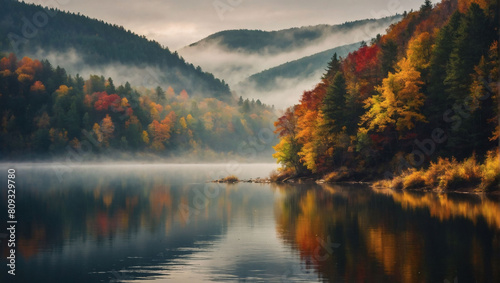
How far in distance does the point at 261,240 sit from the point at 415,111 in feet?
163

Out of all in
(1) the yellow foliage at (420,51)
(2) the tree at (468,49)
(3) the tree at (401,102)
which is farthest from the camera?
(1) the yellow foliage at (420,51)

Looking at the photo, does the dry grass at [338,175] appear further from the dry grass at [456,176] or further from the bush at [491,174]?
the bush at [491,174]

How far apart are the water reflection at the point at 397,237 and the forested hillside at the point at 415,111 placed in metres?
14.7

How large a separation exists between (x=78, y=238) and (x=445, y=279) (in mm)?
19975

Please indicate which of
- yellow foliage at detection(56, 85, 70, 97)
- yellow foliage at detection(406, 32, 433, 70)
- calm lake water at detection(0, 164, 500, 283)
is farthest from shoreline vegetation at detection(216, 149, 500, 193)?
yellow foliage at detection(56, 85, 70, 97)

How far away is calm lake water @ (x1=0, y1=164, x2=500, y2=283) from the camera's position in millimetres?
24656

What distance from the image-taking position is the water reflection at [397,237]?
961 inches

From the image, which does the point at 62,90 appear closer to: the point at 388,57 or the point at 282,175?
the point at 282,175

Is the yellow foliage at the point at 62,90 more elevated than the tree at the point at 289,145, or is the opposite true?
the yellow foliage at the point at 62,90

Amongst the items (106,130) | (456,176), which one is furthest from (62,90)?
(456,176)

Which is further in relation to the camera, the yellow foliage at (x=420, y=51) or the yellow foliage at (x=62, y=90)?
the yellow foliage at (x=62, y=90)

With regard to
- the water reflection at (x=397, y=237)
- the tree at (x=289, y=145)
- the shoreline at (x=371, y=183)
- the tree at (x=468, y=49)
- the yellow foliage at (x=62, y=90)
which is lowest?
the water reflection at (x=397, y=237)

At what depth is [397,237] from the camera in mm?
32969

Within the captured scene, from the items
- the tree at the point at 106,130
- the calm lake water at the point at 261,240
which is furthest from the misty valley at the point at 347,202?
the tree at the point at 106,130
